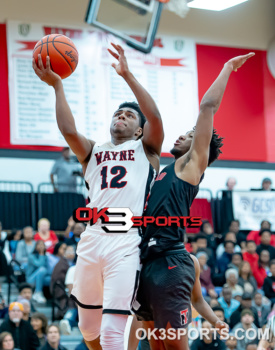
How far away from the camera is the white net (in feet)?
53.1

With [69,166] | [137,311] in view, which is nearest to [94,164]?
[137,311]

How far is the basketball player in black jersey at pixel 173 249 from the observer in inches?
212

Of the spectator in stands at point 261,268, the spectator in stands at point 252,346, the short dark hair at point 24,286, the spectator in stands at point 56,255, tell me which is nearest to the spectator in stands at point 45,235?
the spectator in stands at point 56,255

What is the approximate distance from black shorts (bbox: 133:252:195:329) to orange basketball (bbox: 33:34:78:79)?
1750mm

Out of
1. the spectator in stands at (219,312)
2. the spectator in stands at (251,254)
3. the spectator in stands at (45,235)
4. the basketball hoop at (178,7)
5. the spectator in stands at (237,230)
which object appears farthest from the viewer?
the basketball hoop at (178,7)

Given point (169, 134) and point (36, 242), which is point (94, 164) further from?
point (169, 134)

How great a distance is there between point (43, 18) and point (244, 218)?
6.90 m

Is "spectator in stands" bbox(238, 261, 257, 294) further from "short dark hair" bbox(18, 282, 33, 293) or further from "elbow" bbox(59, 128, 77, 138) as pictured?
"elbow" bbox(59, 128, 77, 138)

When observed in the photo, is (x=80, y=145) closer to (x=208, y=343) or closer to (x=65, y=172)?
(x=208, y=343)

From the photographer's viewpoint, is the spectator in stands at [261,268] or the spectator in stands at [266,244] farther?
the spectator in stands at [266,244]

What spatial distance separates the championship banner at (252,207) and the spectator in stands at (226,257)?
2.22m

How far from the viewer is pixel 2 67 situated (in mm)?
16750

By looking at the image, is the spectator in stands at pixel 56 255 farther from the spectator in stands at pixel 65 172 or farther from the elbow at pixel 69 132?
the elbow at pixel 69 132

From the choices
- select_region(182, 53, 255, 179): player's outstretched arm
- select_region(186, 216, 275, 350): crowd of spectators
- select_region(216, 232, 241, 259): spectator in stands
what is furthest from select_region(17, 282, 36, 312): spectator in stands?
select_region(182, 53, 255, 179): player's outstretched arm
